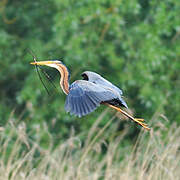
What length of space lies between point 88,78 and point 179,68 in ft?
13.5

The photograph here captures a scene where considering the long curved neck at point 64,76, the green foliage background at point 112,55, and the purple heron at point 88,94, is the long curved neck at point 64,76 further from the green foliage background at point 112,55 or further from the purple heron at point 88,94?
the green foliage background at point 112,55

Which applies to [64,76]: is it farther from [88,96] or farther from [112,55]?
[112,55]

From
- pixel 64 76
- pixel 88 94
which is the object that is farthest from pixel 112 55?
pixel 88 94

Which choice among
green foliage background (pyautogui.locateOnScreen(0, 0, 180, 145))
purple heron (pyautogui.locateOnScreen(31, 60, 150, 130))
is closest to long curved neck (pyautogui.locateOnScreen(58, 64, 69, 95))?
purple heron (pyautogui.locateOnScreen(31, 60, 150, 130))

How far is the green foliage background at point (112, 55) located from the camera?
7664 mm

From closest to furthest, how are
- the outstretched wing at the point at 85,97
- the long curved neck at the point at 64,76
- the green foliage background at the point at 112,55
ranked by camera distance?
the outstretched wing at the point at 85,97, the long curved neck at the point at 64,76, the green foliage background at the point at 112,55

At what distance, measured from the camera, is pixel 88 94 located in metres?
3.79

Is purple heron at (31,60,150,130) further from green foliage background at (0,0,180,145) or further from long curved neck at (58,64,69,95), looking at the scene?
green foliage background at (0,0,180,145)

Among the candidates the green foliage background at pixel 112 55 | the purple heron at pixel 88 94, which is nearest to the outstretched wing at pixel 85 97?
the purple heron at pixel 88 94

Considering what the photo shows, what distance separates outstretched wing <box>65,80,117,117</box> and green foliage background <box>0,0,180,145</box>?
3.57m

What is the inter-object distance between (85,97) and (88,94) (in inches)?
1.3

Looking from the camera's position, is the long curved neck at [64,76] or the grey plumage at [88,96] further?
the long curved neck at [64,76]

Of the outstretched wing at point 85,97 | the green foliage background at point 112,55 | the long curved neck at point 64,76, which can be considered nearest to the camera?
the outstretched wing at point 85,97

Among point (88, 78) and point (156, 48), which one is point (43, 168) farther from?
point (156, 48)
